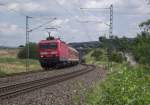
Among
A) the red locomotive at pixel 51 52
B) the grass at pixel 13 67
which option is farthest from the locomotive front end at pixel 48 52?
the grass at pixel 13 67

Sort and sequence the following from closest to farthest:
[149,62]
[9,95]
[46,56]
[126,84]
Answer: [126,84]
[9,95]
[149,62]
[46,56]

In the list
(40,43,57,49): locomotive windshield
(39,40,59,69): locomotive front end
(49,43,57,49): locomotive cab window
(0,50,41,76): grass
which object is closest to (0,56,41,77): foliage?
(0,50,41,76): grass

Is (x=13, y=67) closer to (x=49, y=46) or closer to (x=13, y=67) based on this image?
(x=13, y=67)

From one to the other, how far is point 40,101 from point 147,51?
105 ft

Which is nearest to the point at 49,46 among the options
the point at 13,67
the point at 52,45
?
the point at 52,45

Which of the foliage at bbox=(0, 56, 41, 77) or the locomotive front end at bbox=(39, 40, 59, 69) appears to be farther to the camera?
the locomotive front end at bbox=(39, 40, 59, 69)

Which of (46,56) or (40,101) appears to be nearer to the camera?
(40,101)

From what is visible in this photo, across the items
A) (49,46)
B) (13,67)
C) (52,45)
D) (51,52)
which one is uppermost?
(52,45)

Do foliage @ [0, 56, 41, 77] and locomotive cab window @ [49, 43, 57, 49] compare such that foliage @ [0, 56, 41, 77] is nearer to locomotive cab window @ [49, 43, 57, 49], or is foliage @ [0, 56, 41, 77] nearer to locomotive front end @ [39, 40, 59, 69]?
locomotive front end @ [39, 40, 59, 69]

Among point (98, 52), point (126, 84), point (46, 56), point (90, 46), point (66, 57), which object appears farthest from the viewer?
point (90, 46)

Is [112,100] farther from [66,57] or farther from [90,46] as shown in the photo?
[90,46]

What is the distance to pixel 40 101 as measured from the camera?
65.1 ft

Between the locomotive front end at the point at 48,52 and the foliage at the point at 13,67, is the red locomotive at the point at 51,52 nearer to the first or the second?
the locomotive front end at the point at 48,52

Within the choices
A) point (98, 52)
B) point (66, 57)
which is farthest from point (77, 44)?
point (66, 57)
